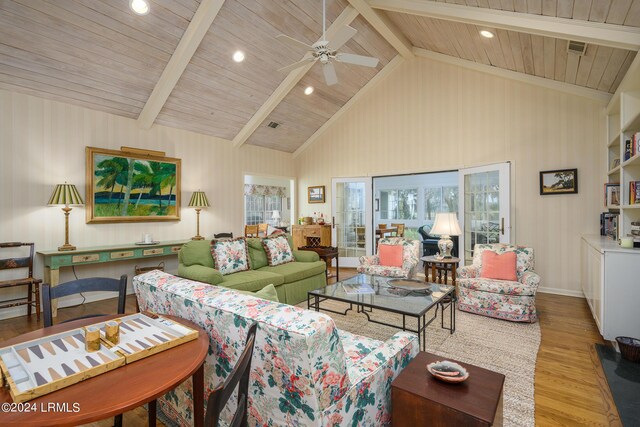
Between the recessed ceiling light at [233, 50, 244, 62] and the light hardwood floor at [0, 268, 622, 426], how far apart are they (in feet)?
12.5

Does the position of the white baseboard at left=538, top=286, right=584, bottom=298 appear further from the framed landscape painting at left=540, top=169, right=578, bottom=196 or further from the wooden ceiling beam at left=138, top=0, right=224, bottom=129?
the wooden ceiling beam at left=138, top=0, right=224, bottom=129

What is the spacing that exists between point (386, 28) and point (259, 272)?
4149mm

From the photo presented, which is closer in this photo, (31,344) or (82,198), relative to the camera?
(31,344)

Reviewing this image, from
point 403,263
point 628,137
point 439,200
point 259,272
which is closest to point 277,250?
point 259,272

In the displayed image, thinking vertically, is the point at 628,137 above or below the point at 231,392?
above

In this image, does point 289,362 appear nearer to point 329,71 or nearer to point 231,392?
point 231,392

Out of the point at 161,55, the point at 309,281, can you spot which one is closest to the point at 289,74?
the point at 161,55

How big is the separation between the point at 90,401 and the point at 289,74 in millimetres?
5195

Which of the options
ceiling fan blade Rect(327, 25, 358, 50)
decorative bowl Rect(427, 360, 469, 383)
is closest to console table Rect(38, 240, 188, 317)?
ceiling fan blade Rect(327, 25, 358, 50)

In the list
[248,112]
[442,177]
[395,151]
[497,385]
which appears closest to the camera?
[497,385]

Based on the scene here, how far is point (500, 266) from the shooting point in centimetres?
377

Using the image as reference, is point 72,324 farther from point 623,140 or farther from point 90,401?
point 623,140

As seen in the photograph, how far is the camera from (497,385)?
1370 millimetres

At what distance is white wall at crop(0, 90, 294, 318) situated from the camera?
151 inches
